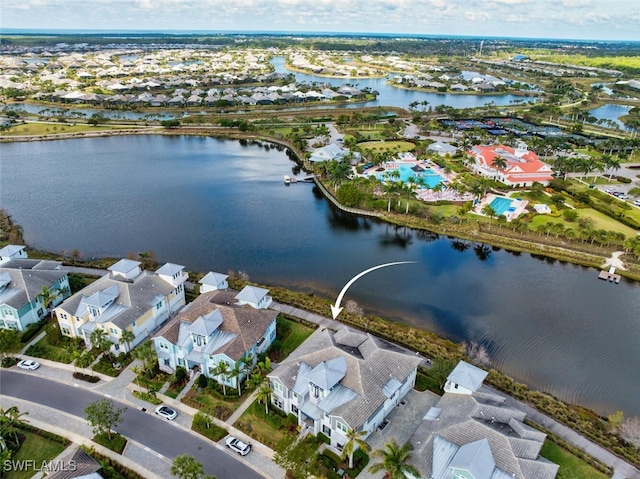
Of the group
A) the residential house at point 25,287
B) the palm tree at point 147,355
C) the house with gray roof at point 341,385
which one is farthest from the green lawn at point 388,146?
the palm tree at point 147,355

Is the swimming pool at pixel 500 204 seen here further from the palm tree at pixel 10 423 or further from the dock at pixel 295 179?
the palm tree at pixel 10 423

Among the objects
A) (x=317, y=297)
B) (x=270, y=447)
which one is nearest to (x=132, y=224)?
(x=317, y=297)

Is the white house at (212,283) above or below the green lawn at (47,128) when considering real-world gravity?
below

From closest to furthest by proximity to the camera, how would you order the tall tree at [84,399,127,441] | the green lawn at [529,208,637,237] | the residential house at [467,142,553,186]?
the tall tree at [84,399,127,441] < the green lawn at [529,208,637,237] < the residential house at [467,142,553,186]

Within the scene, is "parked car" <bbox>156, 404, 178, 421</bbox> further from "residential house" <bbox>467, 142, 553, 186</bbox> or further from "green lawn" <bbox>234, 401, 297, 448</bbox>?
"residential house" <bbox>467, 142, 553, 186</bbox>

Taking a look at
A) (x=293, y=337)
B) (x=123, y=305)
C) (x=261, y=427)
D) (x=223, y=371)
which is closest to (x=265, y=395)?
(x=261, y=427)

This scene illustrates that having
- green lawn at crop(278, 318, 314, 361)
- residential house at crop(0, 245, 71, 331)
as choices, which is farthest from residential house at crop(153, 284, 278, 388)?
residential house at crop(0, 245, 71, 331)
